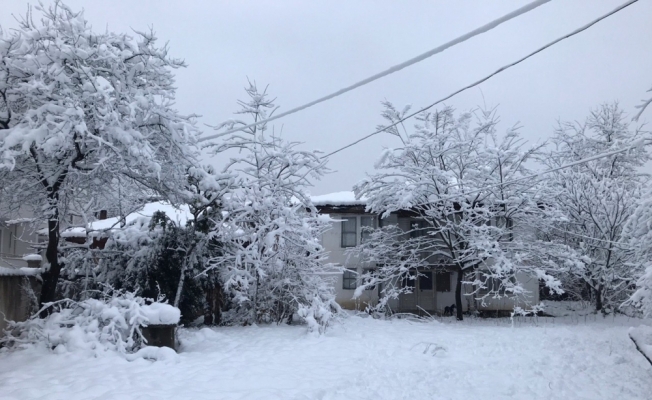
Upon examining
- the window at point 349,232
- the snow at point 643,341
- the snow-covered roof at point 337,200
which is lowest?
the snow at point 643,341

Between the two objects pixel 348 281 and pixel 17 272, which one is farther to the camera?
pixel 348 281

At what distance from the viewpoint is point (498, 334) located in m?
14.4

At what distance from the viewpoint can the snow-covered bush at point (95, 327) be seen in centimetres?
875

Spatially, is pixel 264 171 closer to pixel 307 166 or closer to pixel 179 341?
pixel 307 166

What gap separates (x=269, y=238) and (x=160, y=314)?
175 inches

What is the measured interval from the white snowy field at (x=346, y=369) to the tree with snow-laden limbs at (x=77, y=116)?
3324 mm

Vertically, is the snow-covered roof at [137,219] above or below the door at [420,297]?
above

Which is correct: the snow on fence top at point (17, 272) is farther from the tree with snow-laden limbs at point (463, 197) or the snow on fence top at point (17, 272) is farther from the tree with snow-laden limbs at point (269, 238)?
the tree with snow-laden limbs at point (463, 197)

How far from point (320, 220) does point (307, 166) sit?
1.67m

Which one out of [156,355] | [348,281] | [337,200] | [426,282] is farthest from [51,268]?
[426,282]

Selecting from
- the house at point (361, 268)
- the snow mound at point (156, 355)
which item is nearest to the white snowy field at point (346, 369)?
the snow mound at point (156, 355)

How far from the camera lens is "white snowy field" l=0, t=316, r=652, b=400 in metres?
7.10

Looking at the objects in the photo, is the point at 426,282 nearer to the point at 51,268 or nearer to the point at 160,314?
the point at 160,314

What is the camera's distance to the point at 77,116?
29.4ft
